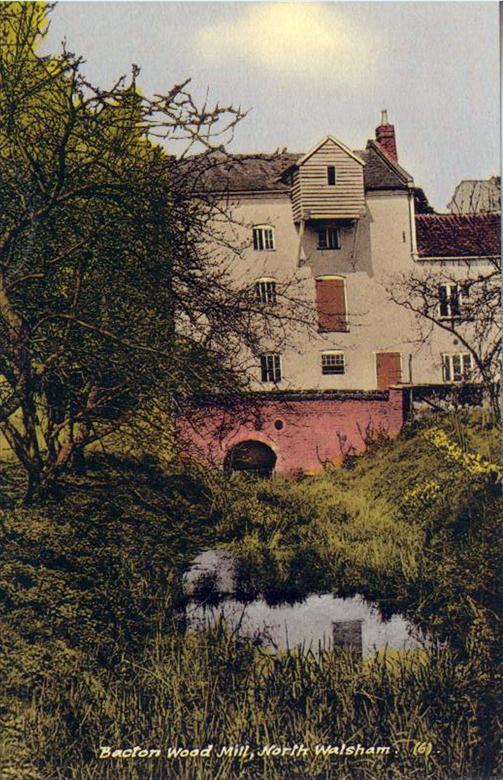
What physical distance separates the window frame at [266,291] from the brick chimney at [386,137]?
1.69 feet

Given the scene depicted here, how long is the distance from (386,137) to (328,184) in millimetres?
221

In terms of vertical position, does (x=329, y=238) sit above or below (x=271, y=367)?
above

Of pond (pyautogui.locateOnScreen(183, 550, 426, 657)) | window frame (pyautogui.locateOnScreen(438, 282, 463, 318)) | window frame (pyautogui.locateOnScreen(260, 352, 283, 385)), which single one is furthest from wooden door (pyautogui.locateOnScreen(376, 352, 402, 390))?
pond (pyautogui.locateOnScreen(183, 550, 426, 657))

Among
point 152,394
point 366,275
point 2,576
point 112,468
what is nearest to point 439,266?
point 366,275

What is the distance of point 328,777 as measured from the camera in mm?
3002

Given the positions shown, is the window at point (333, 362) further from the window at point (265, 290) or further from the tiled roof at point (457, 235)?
the tiled roof at point (457, 235)

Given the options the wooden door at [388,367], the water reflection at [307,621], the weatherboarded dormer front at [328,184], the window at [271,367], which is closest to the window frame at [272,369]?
the window at [271,367]

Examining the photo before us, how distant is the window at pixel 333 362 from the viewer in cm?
323

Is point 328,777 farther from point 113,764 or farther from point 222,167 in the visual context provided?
point 222,167

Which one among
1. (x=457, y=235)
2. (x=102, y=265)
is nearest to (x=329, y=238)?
(x=457, y=235)

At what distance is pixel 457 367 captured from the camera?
3.28 m

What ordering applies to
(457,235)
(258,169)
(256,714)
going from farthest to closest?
1. (457,235)
2. (258,169)
3. (256,714)

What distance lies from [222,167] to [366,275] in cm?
54

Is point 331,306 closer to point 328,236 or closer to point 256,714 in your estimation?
point 328,236
